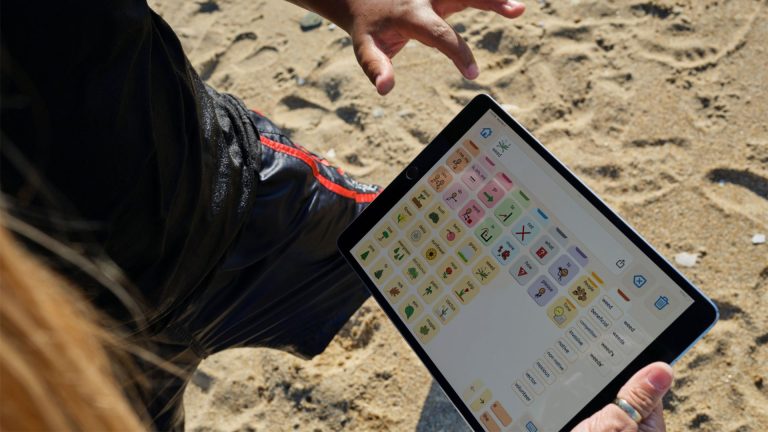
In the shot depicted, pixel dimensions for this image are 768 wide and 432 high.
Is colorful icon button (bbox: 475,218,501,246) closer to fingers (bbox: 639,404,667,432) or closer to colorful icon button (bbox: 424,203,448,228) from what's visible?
colorful icon button (bbox: 424,203,448,228)

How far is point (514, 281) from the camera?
1.07m

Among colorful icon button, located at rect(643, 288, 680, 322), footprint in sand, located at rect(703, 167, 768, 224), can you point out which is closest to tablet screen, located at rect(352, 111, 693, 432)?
colorful icon button, located at rect(643, 288, 680, 322)

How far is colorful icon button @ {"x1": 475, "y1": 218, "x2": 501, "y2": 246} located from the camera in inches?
43.7

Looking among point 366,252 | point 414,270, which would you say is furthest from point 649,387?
point 366,252

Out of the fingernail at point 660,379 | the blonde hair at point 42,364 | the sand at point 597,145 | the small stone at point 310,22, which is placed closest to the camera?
the blonde hair at point 42,364

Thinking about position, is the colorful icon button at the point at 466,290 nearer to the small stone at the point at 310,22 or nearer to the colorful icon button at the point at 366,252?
the colorful icon button at the point at 366,252

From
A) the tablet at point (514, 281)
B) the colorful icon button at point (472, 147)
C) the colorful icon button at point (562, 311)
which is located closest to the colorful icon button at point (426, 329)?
the tablet at point (514, 281)

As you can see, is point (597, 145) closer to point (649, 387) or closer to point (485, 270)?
point (485, 270)

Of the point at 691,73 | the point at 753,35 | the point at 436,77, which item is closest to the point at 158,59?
the point at 436,77

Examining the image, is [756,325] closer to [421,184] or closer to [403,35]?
[421,184]

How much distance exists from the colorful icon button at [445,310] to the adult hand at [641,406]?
11.6 inches

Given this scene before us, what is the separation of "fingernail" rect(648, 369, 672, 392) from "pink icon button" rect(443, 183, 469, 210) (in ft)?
1.49

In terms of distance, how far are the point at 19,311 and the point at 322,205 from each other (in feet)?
3.05

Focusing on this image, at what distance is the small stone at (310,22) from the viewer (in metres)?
2.55
